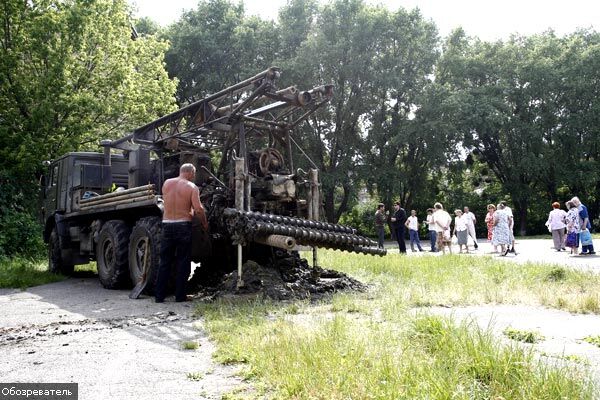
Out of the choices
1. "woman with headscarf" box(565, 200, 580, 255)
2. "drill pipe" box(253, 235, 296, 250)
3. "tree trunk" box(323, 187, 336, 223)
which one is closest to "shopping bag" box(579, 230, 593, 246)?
"woman with headscarf" box(565, 200, 580, 255)

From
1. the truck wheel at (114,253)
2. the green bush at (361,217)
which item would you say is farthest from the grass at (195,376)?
the green bush at (361,217)

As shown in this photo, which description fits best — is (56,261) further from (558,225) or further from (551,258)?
(558,225)

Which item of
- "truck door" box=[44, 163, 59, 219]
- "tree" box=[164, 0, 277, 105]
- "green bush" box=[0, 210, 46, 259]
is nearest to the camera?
"truck door" box=[44, 163, 59, 219]

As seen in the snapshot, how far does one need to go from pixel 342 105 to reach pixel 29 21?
735 inches

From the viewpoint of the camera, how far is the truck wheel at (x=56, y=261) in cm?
1205

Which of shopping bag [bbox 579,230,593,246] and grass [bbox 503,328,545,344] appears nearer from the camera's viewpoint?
grass [bbox 503,328,545,344]

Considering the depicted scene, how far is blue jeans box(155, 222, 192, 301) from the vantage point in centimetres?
762

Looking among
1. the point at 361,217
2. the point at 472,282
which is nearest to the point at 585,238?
the point at 472,282

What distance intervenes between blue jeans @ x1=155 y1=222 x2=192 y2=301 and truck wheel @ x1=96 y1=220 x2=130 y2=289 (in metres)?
1.89

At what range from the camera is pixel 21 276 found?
436 inches

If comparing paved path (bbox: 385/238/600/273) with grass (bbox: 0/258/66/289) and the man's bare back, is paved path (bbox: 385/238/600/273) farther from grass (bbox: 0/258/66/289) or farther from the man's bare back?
grass (bbox: 0/258/66/289)

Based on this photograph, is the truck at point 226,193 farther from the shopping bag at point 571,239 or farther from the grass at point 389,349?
the shopping bag at point 571,239

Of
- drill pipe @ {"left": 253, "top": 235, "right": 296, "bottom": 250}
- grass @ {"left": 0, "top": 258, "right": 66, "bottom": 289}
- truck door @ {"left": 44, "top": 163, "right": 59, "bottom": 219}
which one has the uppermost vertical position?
truck door @ {"left": 44, "top": 163, "right": 59, "bottom": 219}

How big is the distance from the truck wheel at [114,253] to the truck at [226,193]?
0.7 inches
